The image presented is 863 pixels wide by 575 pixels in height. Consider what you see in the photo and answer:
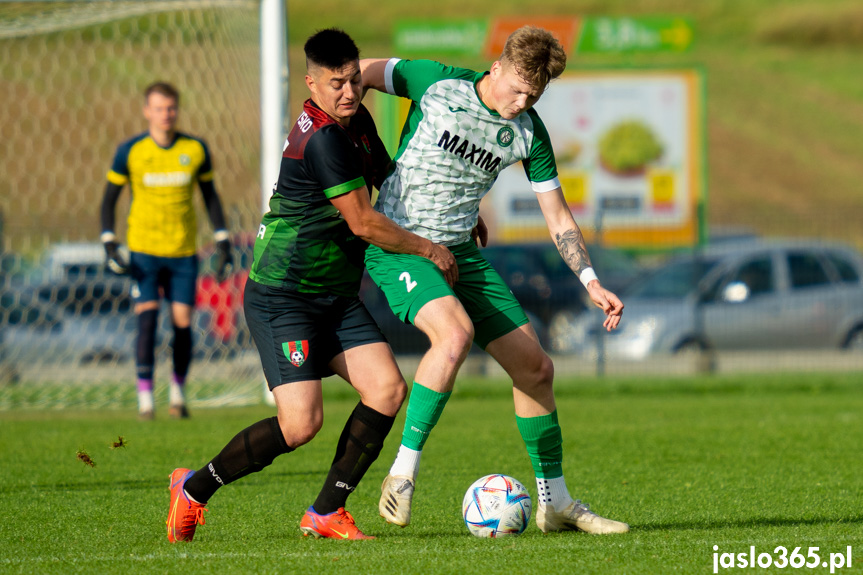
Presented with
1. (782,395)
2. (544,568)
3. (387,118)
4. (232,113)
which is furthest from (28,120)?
(544,568)

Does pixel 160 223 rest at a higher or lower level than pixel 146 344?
higher

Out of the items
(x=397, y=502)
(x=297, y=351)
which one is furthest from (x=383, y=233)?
(x=397, y=502)

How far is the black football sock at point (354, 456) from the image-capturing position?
4.83m

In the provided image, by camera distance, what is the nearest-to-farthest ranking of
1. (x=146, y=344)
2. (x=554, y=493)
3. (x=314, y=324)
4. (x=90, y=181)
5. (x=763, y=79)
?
(x=314, y=324)
(x=554, y=493)
(x=146, y=344)
(x=90, y=181)
(x=763, y=79)

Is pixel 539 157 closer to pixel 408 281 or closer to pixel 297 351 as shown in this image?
pixel 408 281

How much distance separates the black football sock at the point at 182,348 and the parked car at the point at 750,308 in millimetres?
6502

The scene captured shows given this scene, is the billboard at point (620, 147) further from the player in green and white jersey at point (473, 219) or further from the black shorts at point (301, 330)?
the black shorts at point (301, 330)

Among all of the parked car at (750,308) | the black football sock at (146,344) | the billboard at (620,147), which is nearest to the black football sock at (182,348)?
the black football sock at (146,344)

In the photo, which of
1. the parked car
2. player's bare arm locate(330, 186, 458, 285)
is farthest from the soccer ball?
the parked car

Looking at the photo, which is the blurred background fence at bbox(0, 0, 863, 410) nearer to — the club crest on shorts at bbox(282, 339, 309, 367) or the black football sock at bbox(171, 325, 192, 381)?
the black football sock at bbox(171, 325, 192, 381)

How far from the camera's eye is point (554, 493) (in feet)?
16.6

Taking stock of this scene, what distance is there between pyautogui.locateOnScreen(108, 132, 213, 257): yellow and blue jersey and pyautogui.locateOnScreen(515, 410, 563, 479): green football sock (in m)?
4.88

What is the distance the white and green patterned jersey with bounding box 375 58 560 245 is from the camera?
495 centimetres

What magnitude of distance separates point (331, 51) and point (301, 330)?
1.13m
